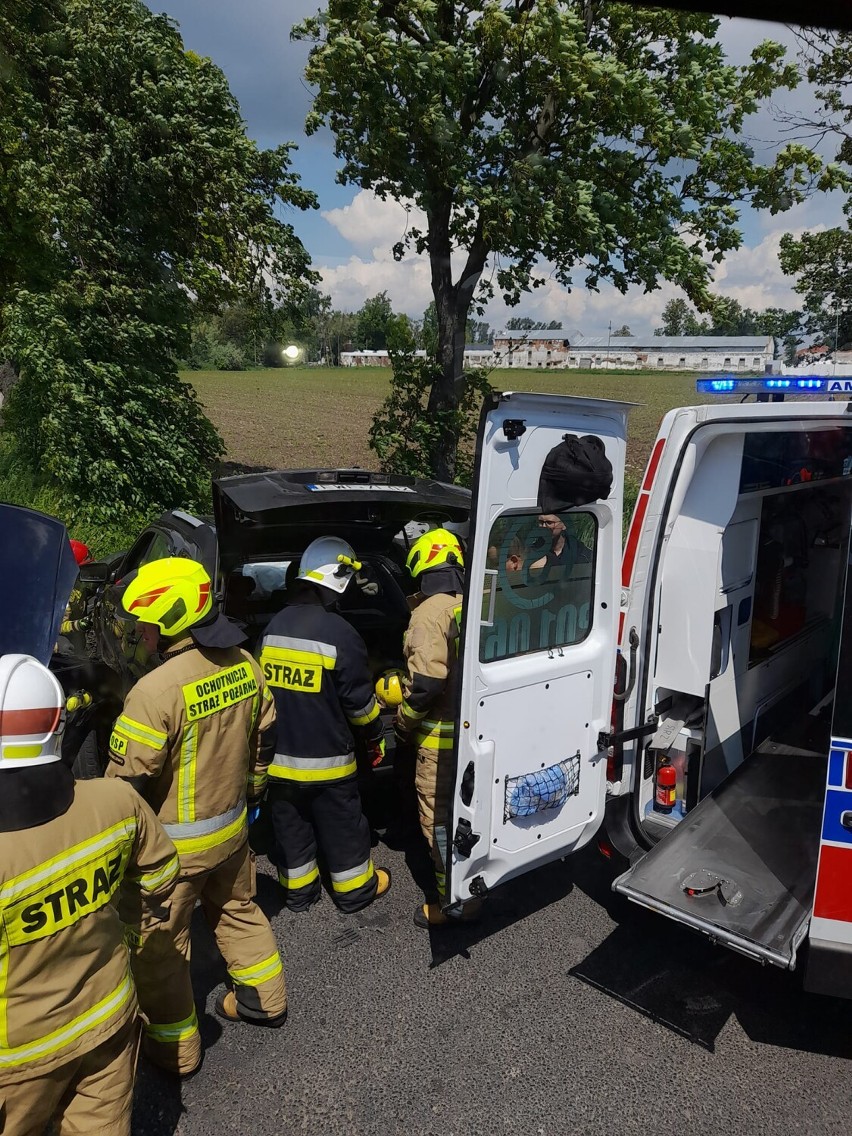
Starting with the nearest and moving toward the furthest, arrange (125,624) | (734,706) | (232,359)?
(734,706)
(125,624)
(232,359)

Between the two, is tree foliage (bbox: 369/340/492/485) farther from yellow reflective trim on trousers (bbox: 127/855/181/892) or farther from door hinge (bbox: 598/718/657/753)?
yellow reflective trim on trousers (bbox: 127/855/181/892)

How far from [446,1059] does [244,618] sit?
2.83 meters

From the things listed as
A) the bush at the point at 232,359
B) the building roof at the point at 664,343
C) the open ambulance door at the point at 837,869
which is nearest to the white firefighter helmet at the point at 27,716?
the open ambulance door at the point at 837,869

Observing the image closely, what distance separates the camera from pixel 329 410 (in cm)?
3550

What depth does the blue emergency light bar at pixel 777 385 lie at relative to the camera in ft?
12.5

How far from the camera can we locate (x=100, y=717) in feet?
15.1

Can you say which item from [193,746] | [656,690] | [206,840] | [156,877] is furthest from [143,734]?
[656,690]

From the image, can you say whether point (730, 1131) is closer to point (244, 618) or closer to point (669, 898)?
point (669, 898)

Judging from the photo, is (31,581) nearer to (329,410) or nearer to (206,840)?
(206,840)

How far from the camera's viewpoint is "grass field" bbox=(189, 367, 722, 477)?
19531 mm


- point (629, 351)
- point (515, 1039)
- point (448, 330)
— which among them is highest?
point (629, 351)

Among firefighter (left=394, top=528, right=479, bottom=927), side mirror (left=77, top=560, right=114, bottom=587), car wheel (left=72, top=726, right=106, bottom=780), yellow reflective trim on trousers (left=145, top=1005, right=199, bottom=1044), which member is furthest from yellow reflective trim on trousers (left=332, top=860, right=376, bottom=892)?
side mirror (left=77, top=560, right=114, bottom=587)

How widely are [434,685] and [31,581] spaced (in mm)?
1761

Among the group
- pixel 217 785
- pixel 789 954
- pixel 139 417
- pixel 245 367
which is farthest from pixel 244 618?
pixel 245 367
